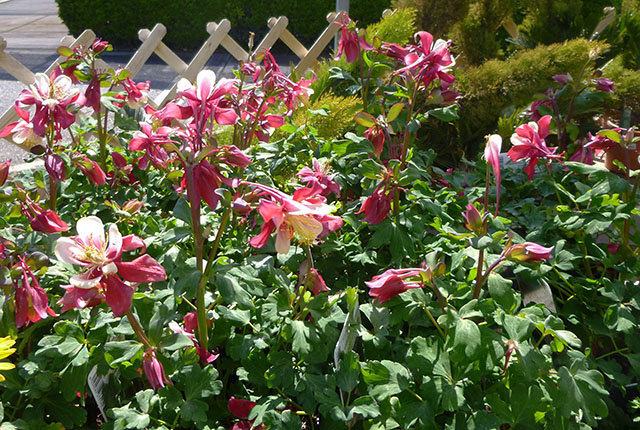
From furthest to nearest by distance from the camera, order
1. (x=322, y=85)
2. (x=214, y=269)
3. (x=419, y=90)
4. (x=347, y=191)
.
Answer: (x=322, y=85) → (x=347, y=191) → (x=419, y=90) → (x=214, y=269)

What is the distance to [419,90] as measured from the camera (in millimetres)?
1090

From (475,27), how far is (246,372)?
107 inches

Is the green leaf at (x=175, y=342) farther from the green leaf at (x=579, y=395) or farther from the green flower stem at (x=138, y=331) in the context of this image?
the green leaf at (x=579, y=395)

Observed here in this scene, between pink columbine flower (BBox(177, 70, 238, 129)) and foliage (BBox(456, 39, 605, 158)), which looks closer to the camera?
pink columbine flower (BBox(177, 70, 238, 129))

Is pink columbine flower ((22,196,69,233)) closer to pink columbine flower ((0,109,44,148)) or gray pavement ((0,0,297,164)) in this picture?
pink columbine flower ((0,109,44,148))

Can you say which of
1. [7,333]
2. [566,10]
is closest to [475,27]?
[566,10]

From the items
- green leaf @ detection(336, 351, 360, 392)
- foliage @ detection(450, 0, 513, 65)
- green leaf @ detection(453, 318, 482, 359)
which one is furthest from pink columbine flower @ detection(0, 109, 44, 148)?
foliage @ detection(450, 0, 513, 65)

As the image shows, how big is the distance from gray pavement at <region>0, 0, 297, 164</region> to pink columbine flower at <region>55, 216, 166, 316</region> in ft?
11.9

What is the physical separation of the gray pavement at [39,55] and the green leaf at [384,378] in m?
3.71

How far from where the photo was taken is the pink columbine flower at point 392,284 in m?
0.74

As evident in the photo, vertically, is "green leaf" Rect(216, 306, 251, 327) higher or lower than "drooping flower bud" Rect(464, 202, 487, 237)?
lower

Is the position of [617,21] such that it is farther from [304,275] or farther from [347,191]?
[304,275]

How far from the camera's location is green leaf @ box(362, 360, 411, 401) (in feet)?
2.34

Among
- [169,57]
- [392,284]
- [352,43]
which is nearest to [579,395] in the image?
[392,284]
